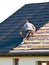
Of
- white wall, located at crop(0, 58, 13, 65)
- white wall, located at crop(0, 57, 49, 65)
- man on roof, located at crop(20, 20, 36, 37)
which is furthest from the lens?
man on roof, located at crop(20, 20, 36, 37)

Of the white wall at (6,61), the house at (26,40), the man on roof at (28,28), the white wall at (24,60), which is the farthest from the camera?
the man on roof at (28,28)

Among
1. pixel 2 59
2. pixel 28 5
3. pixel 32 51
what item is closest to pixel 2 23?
pixel 28 5

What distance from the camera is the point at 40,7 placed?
23328 mm

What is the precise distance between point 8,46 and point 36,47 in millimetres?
1984

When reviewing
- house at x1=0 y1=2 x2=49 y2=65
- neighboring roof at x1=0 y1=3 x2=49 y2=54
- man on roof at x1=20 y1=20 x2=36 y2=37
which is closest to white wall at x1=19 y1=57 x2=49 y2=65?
house at x1=0 y1=2 x2=49 y2=65

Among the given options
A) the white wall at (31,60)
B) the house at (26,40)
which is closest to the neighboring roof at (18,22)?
the house at (26,40)

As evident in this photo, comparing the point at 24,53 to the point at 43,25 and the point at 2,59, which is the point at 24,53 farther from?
the point at 43,25

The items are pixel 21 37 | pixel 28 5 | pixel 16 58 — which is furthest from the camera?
pixel 28 5

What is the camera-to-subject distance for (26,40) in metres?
19.3

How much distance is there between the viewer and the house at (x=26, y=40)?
17828mm

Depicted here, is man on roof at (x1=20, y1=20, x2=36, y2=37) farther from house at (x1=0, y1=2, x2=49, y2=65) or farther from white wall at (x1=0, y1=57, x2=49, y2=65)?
white wall at (x1=0, y1=57, x2=49, y2=65)

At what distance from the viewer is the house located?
17.8 meters

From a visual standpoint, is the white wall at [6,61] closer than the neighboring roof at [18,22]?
Yes

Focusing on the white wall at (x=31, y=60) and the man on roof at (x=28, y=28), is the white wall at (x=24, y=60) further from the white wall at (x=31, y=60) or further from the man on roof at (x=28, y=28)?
the man on roof at (x=28, y=28)
